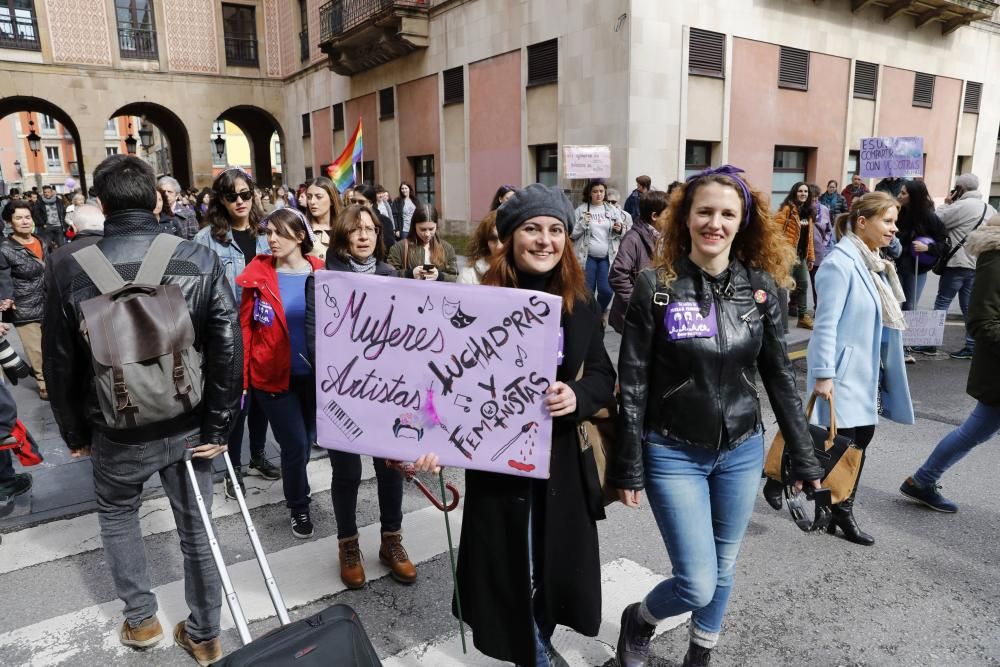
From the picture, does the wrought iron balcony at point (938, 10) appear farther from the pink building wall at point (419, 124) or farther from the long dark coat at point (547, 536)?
the long dark coat at point (547, 536)

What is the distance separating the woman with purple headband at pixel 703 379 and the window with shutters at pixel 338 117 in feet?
82.3

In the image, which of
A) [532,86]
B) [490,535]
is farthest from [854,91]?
[490,535]

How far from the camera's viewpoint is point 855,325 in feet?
11.8

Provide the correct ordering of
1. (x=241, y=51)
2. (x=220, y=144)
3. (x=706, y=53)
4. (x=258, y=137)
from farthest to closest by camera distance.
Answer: (x=258, y=137) < (x=241, y=51) < (x=220, y=144) < (x=706, y=53)

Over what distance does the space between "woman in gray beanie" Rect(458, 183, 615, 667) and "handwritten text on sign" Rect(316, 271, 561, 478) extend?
13 centimetres

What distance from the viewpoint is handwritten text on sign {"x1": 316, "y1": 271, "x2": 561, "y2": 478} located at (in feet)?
7.36

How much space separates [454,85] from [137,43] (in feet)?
49.3

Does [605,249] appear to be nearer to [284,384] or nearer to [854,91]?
[284,384]

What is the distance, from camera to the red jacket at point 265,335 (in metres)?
3.66

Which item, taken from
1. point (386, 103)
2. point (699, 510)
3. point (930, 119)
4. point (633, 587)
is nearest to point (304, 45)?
point (386, 103)

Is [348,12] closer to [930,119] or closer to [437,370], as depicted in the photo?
[930,119]

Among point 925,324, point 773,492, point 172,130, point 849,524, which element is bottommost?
point 849,524

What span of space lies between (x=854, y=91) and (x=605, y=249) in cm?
1340

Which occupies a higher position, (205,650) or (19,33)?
(19,33)
